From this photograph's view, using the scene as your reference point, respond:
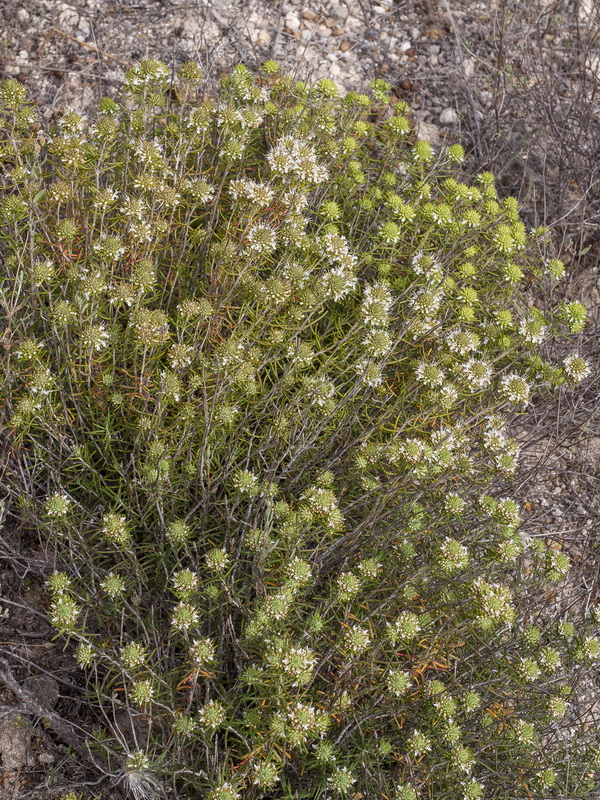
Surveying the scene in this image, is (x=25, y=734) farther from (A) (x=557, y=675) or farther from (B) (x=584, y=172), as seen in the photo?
(B) (x=584, y=172)

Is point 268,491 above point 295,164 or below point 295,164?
below

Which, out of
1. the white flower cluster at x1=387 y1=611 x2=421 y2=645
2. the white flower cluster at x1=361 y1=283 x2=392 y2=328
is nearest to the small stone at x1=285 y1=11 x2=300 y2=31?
the white flower cluster at x1=361 y1=283 x2=392 y2=328

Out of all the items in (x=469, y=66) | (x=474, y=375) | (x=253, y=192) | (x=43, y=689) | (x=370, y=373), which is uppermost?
(x=469, y=66)

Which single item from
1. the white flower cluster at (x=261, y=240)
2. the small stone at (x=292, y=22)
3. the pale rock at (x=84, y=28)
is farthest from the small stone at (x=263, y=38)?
the white flower cluster at (x=261, y=240)

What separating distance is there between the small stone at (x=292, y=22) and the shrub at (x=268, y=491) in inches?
86.9

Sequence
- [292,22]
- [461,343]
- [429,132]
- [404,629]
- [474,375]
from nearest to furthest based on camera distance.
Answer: [404,629] < [474,375] < [461,343] < [429,132] < [292,22]

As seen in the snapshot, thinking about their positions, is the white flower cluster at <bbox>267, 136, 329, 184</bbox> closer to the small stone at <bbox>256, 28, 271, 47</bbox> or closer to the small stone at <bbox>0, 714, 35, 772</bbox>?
the small stone at <bbox>0, 714, 35, 772</bbox>

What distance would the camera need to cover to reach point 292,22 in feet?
19.2

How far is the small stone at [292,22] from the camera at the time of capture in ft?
19.2

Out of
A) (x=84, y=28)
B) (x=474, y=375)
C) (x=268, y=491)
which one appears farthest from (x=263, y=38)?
(x=268, y=491)

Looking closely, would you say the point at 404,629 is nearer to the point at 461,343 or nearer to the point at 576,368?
the point at 461,343

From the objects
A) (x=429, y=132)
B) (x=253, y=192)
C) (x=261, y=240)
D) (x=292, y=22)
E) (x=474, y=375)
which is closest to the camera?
(x=261, y=240)

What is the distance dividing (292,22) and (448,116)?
4.73ft

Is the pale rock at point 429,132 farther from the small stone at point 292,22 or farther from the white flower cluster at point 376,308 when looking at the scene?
the white flower cluster at point 376,308
